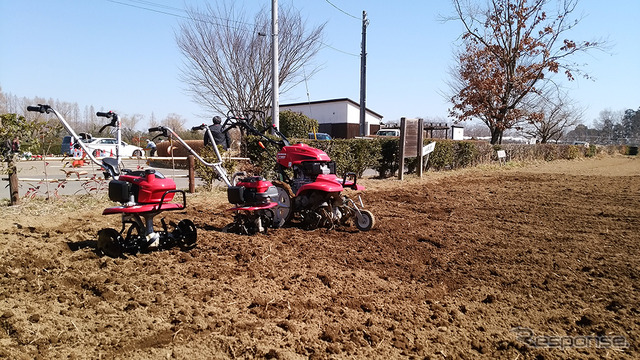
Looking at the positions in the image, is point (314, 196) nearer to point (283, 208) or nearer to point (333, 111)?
point (283, 208)

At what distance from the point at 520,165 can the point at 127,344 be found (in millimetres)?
23395

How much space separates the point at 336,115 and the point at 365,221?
1368 inches

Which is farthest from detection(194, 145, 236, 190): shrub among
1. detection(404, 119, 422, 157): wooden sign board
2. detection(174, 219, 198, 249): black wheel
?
detection(404, 119, 422, 157): wooden sign board

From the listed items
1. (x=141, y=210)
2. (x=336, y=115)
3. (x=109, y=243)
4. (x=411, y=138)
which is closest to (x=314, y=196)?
(x=141, y=210)

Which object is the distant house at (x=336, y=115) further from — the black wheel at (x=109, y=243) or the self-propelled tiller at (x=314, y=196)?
the black wheel at (x=109, y=243)

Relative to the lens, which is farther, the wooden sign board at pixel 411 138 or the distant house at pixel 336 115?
the distant house at pixel 336 115

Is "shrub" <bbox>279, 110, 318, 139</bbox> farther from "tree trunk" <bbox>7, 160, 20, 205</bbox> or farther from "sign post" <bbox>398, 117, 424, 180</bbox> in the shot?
"tree trunk" <bbox>7, 160, 20, 205</bbox>

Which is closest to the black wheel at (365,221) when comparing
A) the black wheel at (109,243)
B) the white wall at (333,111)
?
the black wheel at (109,243)

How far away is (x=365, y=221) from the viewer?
240 inches

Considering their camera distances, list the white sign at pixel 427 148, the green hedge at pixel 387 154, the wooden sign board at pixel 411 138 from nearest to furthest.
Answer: the green hedge at pixel 387 154 → the wooden sign board at pixel 411 138 → the white sign at pixel 427 148

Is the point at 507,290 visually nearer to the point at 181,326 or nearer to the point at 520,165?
the point at 181,326

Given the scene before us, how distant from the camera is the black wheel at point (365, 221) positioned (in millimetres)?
6020

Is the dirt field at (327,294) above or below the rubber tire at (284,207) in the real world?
below

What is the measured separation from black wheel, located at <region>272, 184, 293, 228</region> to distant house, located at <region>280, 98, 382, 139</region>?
32.4 m
